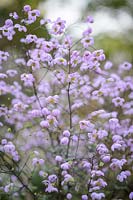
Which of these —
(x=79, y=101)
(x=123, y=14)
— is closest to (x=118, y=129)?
(x=79, y=101)

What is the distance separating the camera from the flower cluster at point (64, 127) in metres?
2.80

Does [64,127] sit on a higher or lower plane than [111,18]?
lower

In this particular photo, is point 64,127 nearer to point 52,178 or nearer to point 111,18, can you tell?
point 52,178

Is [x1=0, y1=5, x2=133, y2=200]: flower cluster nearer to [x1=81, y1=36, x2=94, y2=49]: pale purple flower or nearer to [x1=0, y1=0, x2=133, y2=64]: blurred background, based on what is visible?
[x1=81, y1=36, x2=94, y2=49]: pale purple flower

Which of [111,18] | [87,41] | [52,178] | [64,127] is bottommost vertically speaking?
[52,178]

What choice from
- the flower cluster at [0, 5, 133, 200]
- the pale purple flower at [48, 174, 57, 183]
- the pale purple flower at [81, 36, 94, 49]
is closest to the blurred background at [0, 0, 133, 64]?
the flower cluster at [0, 5, 133, 200]

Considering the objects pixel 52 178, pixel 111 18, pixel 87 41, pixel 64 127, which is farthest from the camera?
pixel 111 18

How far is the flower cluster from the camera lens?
2.80 m

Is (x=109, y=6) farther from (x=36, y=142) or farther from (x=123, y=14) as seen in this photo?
(x=36, y=142)

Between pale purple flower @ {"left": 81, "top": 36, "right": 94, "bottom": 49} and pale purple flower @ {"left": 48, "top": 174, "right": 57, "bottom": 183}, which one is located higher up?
pale purple flower @ {"left": 81, "top": 36, "right": 94, "bottom": 49}

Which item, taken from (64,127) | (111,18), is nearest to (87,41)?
(64,127)

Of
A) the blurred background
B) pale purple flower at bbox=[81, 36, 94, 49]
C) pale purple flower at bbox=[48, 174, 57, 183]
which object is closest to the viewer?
pale purple flower at bbox=[48, 174, 57, 183]

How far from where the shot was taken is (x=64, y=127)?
144 inches

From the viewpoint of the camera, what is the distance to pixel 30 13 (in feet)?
9.26
